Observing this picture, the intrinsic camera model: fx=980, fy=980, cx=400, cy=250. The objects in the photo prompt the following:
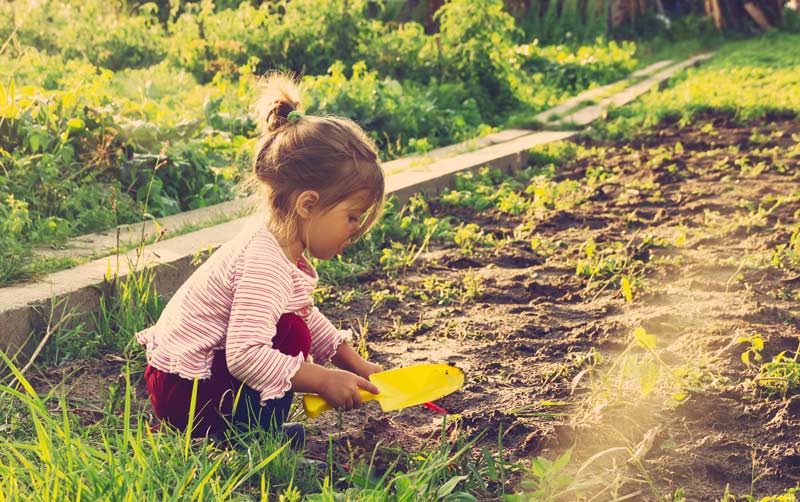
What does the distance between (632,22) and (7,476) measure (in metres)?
13.8

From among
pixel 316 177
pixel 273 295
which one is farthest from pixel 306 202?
pixel 273 295

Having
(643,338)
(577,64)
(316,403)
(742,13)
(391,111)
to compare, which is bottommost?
(577,64)

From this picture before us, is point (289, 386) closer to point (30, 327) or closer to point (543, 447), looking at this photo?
point (543, 447)

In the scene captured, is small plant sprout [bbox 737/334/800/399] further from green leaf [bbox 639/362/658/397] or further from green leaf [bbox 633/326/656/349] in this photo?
green leaf [bbox 633/326/656/349]

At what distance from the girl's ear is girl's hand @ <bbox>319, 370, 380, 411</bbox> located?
16.9 inches

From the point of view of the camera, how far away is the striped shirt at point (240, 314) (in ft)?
8.21

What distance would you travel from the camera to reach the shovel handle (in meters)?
2.57

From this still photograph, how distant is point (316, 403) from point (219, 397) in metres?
0.26

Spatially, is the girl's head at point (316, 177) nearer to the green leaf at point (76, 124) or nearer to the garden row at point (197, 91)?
the garden row at point (197, 91)

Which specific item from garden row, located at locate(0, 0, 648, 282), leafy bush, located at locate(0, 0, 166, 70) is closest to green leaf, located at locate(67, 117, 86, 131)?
garden row, located at locate(0, 0, 648, 282)

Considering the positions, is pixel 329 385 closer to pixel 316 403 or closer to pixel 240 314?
pixel 316 403

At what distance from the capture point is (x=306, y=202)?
262 centimetres

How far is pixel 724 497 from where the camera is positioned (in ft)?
7.59

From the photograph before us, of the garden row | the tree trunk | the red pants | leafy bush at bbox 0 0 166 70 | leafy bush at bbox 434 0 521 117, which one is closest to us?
the red pants
